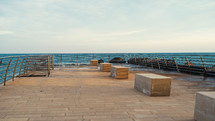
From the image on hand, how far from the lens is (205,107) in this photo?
284 centimetres

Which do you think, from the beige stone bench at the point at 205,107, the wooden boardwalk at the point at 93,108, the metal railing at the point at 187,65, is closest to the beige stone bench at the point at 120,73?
the wooden boardwalk at the point at 93,108

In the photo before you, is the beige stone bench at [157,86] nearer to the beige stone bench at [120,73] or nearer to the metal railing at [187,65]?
the beige stone bench at [120,73]

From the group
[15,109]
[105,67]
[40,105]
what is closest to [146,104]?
[40,105]

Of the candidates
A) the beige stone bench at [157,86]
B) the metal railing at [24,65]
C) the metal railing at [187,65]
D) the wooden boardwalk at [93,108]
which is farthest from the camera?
the metal railing at [187,65]

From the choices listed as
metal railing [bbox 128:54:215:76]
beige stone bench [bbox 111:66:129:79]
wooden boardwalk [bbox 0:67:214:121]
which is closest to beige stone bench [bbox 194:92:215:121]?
wooden boardwalk [bbox 0:67:214:121]

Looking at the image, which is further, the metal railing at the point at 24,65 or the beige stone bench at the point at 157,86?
the metal railing at the point at 24,65

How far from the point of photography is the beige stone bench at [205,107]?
106 inches

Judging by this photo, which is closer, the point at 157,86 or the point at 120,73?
the point at 157,86

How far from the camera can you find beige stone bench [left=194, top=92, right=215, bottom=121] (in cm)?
268

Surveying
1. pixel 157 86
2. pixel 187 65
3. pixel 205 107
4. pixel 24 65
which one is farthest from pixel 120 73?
pixel 187 65

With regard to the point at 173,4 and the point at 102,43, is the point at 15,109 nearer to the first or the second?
the point at 173,4

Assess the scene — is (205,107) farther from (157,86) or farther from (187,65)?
(187,65)

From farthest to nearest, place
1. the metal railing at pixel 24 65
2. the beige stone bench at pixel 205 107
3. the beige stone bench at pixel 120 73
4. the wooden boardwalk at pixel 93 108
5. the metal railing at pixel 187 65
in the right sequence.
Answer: the metal railing at pixel 187 65 → the beige stone bench at pixel 120 73 → the metal railing at pixel 24 65 → the wooden boardwalk at pixel 93 108 → the beige stone bench at pixel 205 107

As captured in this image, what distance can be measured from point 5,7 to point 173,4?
16208 mm
